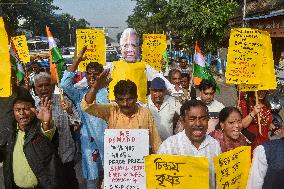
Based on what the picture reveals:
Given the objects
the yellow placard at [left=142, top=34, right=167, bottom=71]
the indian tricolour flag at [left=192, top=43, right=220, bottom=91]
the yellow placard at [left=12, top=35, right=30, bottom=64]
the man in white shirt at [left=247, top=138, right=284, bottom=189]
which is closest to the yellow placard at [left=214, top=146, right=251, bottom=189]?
the man in white shirt at [left=247, top=138, right=284, bottom=189]

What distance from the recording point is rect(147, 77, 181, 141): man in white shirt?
4.91 metres

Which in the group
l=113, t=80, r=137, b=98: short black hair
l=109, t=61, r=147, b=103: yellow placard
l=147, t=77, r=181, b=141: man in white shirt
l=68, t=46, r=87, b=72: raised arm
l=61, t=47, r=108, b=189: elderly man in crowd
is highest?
l=68, t=46, r=87, b=72: raised arm

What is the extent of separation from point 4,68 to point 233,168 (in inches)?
101

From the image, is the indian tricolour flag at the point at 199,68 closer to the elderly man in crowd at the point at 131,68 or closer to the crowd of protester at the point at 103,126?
Result: the crowd of protester at the point at 103,126

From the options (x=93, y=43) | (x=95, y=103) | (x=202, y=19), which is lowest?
(x=95, y=103)

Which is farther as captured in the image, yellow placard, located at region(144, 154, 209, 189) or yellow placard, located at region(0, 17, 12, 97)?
yellow placard, located at region(0, 17, 12, 97)

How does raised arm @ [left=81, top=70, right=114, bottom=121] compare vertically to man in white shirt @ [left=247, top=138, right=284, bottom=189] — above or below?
above

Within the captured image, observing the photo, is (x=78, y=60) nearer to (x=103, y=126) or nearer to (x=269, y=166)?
(x=103, y=126)

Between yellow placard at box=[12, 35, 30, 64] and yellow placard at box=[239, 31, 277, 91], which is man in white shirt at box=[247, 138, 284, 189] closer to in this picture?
yellow placard at box=[239, 31, 277, 91]

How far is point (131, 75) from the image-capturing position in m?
5.15

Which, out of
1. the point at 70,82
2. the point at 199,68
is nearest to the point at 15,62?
the point at 70,82

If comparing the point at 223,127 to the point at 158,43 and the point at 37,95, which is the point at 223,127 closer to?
the point at 37,95

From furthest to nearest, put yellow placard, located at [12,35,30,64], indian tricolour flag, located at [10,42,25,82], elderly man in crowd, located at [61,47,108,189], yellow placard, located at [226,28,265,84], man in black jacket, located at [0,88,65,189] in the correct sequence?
yellow placard, located at [12,35,30,64] < indian tricolour flag, located at [10,42,25,82] < elderly man in crowd, located at [61,47,108,189] < yellow placard, located at [226,28,265,84] < man in black jacket, located at [0,88,65,189]

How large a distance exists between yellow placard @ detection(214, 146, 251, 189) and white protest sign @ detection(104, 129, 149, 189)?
0.88m
